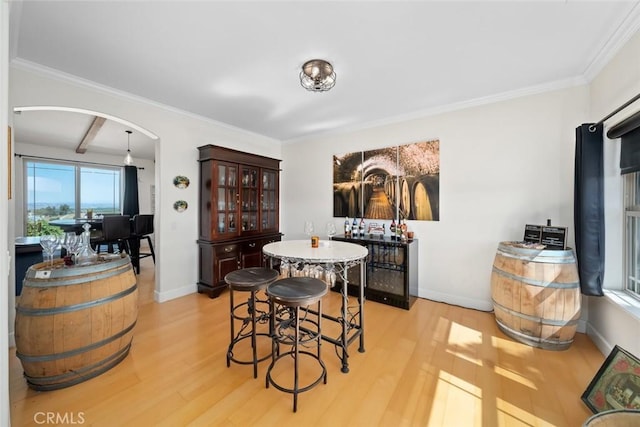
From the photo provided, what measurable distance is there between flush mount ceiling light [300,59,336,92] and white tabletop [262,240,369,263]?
1541mm

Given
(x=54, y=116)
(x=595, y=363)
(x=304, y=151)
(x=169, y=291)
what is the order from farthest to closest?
(x=304, y=151)
(x=54, y=116)
(x=169, y=291)
(x=595, y=363)

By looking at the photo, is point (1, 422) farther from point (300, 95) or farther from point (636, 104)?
point (636, 104)

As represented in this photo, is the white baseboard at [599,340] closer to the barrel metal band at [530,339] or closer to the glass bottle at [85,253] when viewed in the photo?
the barrel metal band at [530,339]

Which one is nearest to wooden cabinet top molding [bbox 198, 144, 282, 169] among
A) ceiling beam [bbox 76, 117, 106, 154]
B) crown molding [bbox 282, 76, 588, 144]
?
crown molding [bbox 282, 76, 588, 144]

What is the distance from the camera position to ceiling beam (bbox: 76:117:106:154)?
3920 millimetres

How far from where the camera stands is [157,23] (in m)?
1.82

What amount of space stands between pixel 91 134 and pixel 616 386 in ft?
23.9

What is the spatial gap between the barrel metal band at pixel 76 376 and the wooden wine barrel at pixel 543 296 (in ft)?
11.4

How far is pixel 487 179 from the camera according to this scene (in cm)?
296

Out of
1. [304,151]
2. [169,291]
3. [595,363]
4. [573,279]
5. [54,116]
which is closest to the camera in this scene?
[595,363]

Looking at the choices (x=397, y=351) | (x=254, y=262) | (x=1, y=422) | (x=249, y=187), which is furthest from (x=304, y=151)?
(x=1, y=422)

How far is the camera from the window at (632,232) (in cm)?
206

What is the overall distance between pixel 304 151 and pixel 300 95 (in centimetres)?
172

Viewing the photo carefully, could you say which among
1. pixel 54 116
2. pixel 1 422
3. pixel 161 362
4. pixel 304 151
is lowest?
pixel 161 362
